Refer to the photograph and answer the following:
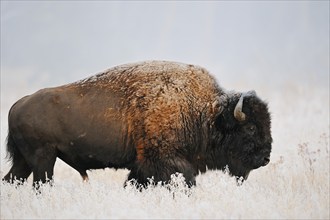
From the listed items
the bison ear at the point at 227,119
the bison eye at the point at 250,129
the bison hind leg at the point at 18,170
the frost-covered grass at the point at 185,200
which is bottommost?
the frost-covered grass at the point at 185,200

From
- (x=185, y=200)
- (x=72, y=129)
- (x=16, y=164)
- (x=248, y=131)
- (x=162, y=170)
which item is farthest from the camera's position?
(x=248, y=131)

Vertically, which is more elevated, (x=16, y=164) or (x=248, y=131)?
(x=248, y=131)

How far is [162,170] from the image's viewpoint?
Answer: 616 cm

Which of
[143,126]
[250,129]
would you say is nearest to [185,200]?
[143,126]

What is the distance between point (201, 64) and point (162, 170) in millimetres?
29242

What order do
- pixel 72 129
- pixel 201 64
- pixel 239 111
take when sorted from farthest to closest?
pixel 201 64 < pixel 239 111 < pixel 72 129

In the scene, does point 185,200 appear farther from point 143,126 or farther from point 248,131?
point 248,131

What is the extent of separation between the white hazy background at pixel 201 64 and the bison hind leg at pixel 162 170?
236 millimetres

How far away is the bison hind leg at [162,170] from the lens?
6.16 meters

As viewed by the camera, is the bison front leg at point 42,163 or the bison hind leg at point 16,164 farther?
the bison hind leg at point 16,164

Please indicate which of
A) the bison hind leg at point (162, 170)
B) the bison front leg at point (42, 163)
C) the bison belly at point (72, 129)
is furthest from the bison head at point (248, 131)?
the bison front leg at point (42, 163)

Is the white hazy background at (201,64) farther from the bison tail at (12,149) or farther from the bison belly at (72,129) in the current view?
the bison tail at (12,149)

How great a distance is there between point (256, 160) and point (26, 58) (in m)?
29.0

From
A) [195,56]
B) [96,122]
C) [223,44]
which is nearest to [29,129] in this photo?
[96,122]
